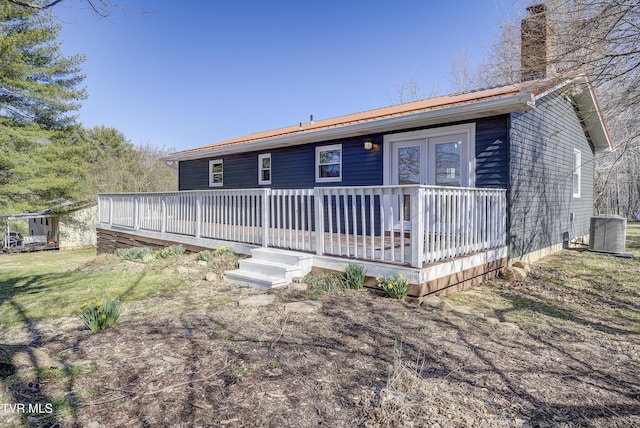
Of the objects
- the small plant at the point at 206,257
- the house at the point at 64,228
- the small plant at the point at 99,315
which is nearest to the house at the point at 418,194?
the small plant at the point at 206,257

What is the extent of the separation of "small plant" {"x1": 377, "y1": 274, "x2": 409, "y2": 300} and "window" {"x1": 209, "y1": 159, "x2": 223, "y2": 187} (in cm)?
899

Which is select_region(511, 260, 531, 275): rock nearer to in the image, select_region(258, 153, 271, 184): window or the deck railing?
the deck railing

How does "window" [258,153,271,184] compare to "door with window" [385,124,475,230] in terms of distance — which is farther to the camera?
"window" [258,153,271,184]

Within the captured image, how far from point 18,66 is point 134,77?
411 cm

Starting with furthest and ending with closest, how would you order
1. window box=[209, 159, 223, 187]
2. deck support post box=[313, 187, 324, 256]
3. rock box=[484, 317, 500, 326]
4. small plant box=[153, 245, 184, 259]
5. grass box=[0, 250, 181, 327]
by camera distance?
window box=[209, 159, 223, 187] → small plant box=[153, 245, 184, 259] → deck support post box=[313, 187, 324, 256] → grass box=[0, 250, 181, 327] → rock box=[484, 317, 500, 326]

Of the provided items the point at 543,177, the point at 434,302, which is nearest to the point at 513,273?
the point at 434,302

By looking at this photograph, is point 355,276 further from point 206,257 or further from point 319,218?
point 206,257

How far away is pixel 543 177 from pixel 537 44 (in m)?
2.90

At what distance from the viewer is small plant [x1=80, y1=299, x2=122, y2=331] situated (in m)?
3.44

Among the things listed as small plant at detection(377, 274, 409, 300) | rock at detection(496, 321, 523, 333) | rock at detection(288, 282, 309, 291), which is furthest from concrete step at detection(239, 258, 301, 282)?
rock at detection(496, 321, 523, 333)

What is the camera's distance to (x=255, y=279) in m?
5.32

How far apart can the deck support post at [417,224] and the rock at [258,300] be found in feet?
6.02

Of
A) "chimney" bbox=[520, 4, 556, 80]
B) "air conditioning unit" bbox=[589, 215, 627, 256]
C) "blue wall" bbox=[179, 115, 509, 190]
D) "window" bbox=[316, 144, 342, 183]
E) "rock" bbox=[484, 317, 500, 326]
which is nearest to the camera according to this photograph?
"rock" bbox=[484, 317, 500, 326]

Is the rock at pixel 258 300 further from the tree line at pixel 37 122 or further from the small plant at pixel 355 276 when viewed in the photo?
the tree line at pixel 37 122
